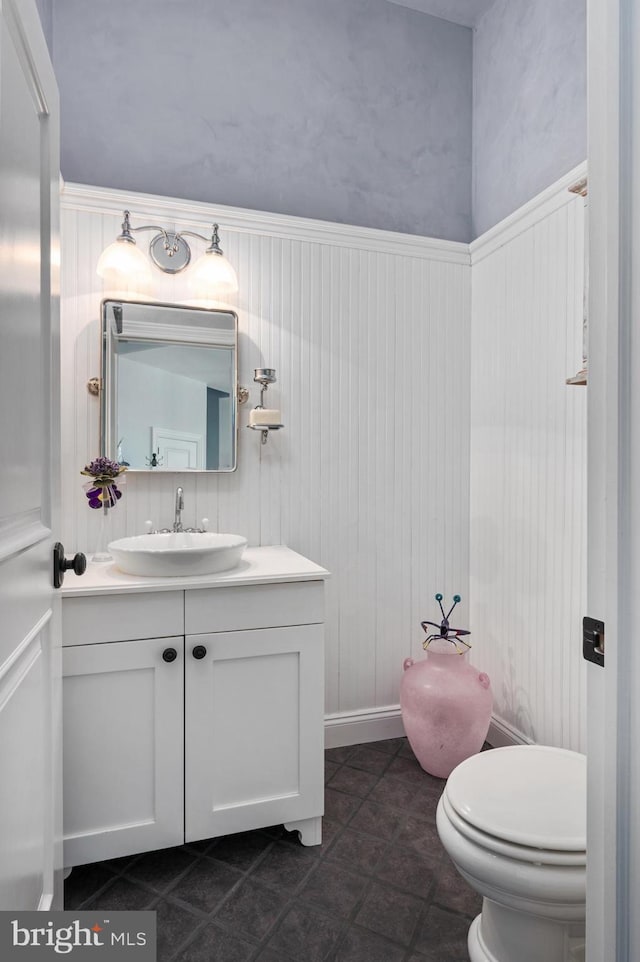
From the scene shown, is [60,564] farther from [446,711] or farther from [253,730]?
[446,711]

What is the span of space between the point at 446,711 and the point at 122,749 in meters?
1.10

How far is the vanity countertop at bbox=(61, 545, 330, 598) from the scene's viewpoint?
1.57m

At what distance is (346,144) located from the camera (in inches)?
95.8

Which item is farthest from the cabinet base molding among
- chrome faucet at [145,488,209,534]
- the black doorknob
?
the black doorknob

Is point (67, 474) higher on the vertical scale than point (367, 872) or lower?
higher

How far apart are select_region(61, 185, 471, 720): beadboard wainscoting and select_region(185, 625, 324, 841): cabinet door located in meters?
0.59

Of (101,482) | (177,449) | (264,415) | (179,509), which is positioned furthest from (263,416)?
(101,482)

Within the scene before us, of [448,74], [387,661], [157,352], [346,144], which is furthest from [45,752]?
[448,74]

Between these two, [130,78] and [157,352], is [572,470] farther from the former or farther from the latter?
[130,78]

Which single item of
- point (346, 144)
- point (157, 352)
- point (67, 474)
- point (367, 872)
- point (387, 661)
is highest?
point (346, 144)

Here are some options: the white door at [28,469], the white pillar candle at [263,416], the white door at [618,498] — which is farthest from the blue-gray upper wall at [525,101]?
the white door at [28,469]

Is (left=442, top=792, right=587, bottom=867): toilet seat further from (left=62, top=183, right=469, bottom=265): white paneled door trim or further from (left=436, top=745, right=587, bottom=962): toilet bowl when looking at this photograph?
(left=62, top=183, right=469, bottom=265): white paneled door trim

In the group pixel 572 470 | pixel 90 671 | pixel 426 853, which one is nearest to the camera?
pixel 90 671

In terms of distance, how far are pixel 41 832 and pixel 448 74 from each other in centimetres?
309
